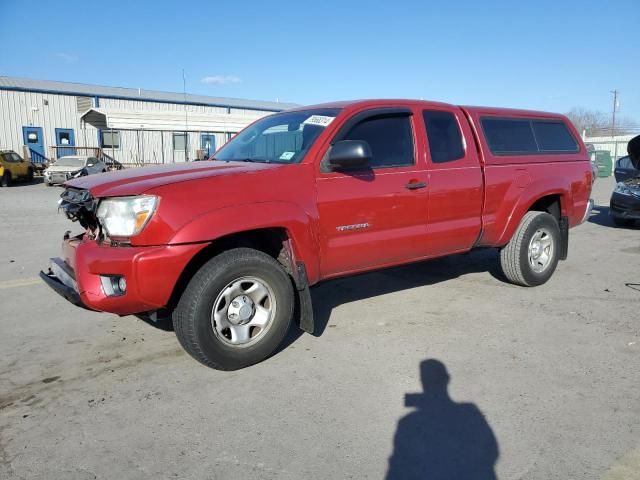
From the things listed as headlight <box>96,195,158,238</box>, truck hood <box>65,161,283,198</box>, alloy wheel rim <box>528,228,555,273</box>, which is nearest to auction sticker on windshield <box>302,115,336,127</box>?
truck hood <box>65,161,283,198</box>

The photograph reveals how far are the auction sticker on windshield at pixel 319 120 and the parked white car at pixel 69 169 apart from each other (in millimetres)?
21508

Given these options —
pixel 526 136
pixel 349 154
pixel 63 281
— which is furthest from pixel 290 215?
pixel 526 136

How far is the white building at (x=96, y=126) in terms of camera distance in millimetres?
30500

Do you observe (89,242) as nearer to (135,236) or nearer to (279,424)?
(135,236)

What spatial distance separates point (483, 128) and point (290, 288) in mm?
2850

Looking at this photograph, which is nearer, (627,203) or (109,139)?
(627,203)

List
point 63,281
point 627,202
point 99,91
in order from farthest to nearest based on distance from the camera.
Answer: point 99,91 < point 627,202 < point 63,281

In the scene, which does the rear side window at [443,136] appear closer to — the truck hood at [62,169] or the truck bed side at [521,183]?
the truck bed side at [521,183]

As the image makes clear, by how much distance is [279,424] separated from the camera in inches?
114

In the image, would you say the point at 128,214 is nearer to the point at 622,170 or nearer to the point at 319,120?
the point at 319,120

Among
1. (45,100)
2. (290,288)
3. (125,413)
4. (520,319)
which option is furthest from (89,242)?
(45,100)

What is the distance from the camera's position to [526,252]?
5.45 metres

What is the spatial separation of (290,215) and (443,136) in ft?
6.51

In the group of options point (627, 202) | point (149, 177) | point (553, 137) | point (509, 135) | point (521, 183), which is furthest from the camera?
point (627, 202)
